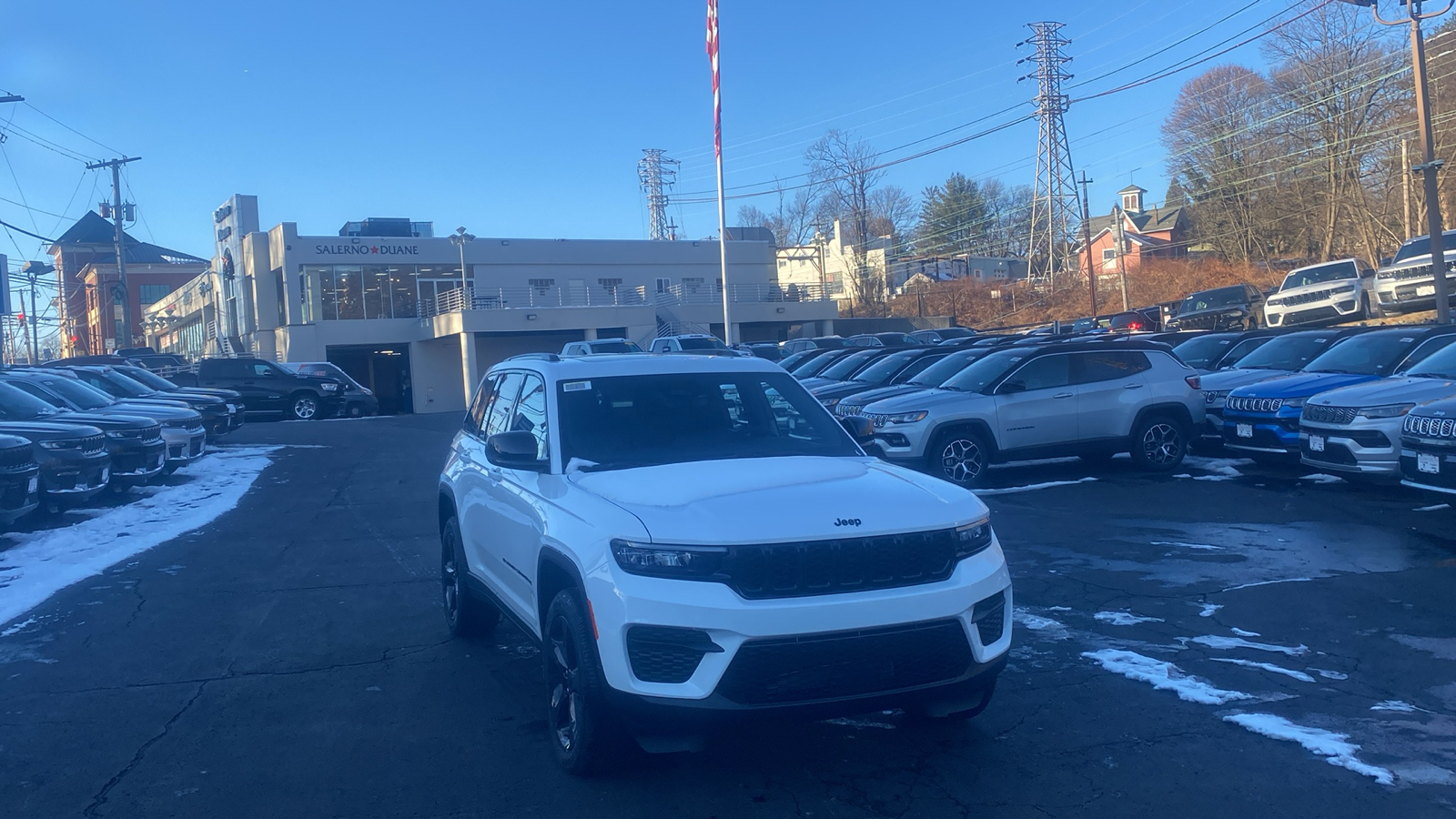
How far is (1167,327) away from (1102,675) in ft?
106

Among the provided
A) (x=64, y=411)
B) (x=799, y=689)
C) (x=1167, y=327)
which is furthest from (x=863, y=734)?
(x=1167, y=327)

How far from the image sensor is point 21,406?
13680mm

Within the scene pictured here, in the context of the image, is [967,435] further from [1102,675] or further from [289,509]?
[289,509]

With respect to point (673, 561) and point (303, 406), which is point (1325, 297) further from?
point (673, 561)

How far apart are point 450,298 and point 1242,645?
45.9 metres

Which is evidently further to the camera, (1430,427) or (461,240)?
(461,240)

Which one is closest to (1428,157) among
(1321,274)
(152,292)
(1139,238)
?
(1321,274)

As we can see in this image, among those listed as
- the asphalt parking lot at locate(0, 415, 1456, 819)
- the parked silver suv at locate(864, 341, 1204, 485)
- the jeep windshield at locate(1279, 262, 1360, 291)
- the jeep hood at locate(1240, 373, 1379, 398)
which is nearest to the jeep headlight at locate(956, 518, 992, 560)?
the asphalt parking lot at locate(0, 415, 1456, 819)

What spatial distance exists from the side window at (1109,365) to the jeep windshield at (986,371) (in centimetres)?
66

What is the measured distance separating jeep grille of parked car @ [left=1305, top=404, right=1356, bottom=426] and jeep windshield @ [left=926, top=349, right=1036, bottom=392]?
328cm

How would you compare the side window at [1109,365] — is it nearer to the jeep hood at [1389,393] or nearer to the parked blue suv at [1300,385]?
the parked blue suv at [1300,385]

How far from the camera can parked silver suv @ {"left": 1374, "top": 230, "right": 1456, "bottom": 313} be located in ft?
82.0

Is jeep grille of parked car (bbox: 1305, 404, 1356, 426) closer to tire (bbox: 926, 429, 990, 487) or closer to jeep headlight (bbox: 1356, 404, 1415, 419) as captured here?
jeep headlight (bbox: 1356, 404, 1415, 419)

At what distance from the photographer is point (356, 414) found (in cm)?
3331
